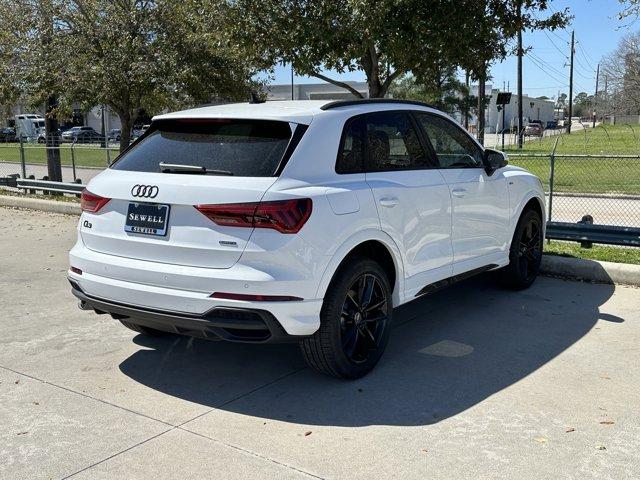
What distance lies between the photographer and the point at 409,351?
17.5ft

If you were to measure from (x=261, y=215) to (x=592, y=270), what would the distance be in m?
4.83

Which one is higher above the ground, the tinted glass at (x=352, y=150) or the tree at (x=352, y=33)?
the tree at (x=352, y=33)

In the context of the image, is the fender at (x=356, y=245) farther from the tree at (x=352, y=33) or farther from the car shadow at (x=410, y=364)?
the tree at (x=352, y=33)

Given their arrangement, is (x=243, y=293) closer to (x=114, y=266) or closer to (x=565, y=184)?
(x=114, y=266)

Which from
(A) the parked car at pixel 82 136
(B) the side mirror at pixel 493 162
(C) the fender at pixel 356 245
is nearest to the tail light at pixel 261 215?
(C) the fender at pixel 356 245

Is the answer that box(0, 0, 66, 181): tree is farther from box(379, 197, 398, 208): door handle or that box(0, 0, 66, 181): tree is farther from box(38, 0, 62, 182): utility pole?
box(379, 197, 398, 208): door handle

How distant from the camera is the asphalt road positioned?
3.59 metres

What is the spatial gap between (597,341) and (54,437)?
409 cm

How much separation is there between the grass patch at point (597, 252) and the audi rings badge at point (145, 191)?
5372 millimetres

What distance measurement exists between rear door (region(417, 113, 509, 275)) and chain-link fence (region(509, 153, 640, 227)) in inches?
128

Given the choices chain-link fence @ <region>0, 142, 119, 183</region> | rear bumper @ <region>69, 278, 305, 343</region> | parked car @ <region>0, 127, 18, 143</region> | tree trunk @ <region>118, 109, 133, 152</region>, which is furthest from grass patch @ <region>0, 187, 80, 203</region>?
parked car @ <region>0, 127, 18, 143</region>

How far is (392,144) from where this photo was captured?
17.0 ft

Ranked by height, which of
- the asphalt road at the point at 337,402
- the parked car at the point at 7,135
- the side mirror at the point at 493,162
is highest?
the parked car at the point at 7,135

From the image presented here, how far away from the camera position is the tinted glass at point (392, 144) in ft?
16.3
